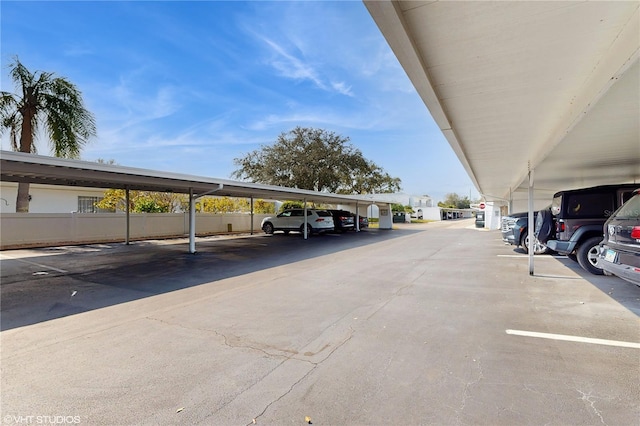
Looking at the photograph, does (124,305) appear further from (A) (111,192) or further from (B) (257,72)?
(A) (111,192)

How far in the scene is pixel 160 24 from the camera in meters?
9.38

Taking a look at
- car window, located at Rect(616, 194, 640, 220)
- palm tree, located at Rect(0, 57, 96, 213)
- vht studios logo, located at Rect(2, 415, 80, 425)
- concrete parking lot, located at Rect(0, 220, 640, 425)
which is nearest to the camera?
vht studios logo, located at Rect(2, 415, 80, 425)

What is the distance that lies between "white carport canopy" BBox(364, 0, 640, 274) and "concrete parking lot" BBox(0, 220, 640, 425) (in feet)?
9.49

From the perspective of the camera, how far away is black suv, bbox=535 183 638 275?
7.16 m

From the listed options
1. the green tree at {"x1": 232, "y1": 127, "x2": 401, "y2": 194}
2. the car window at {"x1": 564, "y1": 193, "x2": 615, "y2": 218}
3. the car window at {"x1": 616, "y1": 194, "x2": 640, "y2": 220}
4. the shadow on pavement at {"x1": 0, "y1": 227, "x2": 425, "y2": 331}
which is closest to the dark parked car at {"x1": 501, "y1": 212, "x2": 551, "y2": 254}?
the car window at {"x1": 564, "y1": 193, "x2": 615, "y2": 218}

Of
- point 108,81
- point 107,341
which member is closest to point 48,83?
point 108,81

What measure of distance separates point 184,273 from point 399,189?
49.4 m

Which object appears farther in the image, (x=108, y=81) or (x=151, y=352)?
(x=108, y=81)

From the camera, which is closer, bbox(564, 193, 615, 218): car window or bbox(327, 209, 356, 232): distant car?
bbox(564, 193, 615, 218): car window

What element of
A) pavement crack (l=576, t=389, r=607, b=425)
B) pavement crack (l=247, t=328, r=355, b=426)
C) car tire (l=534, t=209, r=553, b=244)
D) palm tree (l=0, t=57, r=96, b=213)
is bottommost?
pavement crack (l=247, t=328, r=355, b=426)

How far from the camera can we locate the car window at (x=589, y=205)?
7195 millimetres

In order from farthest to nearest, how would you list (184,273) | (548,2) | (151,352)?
(184,273) → (151,352) → (548,2)

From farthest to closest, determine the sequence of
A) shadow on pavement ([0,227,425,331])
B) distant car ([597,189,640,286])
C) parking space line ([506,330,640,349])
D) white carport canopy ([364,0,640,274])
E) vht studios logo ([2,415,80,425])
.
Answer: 1. shadow on pavement ([0,227,425,331])
2. distant car ([597,189,640,286])
3. parking space line ([506,330,640,349])
4. white carport canopy ([364,0,640,274])
5. vht studios logo ([2,415,80,425])

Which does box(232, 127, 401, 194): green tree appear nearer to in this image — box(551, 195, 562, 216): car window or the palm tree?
the palm tree
